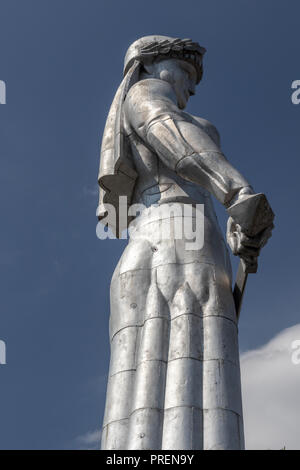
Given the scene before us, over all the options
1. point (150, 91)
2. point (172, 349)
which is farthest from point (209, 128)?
point (172, 349)

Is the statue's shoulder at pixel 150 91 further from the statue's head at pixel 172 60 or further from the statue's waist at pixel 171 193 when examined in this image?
the statue's waist at pixel 171 193

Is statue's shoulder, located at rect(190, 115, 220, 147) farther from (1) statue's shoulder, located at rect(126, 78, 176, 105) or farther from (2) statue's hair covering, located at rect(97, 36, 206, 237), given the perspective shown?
(2) statue's hair covering, located at rect(97, 36, 206, 237)

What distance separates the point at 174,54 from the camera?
35.9 ft

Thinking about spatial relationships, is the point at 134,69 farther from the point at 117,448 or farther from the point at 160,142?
the point at 117,448

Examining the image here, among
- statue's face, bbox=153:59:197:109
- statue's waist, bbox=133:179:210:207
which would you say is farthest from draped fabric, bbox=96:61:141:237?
statue's face, bbox=153:59:197:109

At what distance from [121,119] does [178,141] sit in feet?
5.04

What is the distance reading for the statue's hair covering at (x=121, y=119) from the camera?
32.8 feet

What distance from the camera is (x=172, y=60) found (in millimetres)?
10938

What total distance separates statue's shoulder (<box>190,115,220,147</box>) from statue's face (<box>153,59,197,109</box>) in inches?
23.3

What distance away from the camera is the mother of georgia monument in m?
7.85

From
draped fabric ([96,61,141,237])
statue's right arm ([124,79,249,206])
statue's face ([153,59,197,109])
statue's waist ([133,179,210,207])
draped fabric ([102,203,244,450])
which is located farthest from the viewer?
statue's face ([153,59,197,109])

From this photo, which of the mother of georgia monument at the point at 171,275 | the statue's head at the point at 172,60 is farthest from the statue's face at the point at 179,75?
the mother of georgia monument at the point at 171,275

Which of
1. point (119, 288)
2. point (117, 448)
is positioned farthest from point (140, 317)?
point (117, 448)
